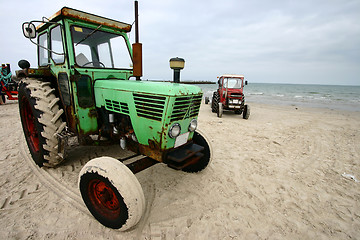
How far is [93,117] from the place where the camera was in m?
2.90

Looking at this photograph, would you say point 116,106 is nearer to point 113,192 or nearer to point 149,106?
point 149,106

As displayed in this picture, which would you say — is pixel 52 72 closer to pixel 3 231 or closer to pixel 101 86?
pixel 101 86

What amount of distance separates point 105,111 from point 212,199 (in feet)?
7.00

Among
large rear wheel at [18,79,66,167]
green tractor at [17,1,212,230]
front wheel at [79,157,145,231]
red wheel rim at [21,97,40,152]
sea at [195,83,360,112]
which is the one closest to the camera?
front wheel at [79,157,145,231]

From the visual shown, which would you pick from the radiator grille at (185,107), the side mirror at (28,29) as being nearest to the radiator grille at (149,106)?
the radiator grille at (185,107)

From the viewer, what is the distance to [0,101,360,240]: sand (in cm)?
207

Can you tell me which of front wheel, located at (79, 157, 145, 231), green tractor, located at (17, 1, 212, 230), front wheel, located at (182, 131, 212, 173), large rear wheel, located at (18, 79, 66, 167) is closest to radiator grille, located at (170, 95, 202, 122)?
green tractor, located at (17, 1, 212, 230)

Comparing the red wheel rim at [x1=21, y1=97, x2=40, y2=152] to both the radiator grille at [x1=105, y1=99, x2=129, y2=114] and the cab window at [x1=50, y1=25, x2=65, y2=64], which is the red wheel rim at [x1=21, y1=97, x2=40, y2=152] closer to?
the cab window at [x1=50, y1=25, x2=65, y2=64]

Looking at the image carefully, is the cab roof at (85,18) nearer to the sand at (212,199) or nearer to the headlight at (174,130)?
the headlight at (174,130)

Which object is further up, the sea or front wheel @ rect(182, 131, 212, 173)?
front wheel @ rect(182, 131, 212, 173)

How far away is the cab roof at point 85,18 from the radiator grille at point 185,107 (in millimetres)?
1963

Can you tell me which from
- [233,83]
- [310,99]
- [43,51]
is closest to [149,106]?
[43,51]

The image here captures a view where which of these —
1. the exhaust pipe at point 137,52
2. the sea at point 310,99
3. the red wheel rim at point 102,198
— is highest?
the exhaust pipe at point 137,52

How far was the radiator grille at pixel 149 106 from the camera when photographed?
206cm
